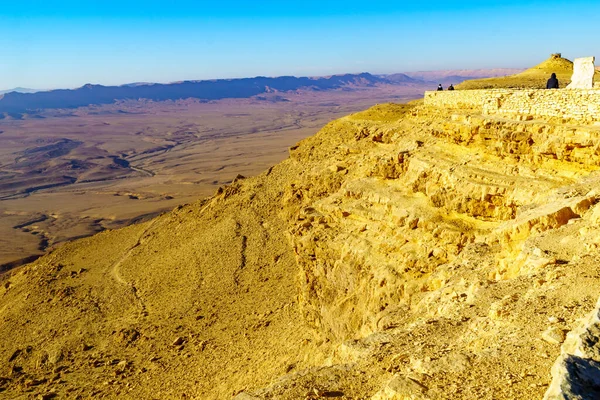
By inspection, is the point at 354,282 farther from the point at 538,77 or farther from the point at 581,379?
the point at 538,77

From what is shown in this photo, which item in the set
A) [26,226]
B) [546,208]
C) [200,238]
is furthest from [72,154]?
[546,208]

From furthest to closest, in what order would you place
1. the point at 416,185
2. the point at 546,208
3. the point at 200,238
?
1. the point at 200,238
2. the point at 416,185
3. the point at 546,208

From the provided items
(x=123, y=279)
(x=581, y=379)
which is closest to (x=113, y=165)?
(x=123, y=279)

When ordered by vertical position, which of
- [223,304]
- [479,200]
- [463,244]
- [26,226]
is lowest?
[26,226]

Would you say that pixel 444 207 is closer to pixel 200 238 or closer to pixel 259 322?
pixel 259 322

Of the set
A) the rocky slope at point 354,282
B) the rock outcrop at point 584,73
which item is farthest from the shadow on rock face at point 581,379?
the rock outcrop at point 584,73

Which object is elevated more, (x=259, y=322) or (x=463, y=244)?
(x=463, y=244)

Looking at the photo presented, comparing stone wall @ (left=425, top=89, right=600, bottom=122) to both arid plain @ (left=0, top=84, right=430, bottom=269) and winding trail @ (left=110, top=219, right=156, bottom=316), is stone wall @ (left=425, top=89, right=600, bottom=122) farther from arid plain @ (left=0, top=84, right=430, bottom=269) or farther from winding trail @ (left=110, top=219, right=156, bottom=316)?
arid plain @ (left=0, top=84, right=430, bottom=269)

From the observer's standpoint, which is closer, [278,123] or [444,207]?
[444,207]

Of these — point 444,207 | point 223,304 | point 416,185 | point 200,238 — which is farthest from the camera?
point 200,238
